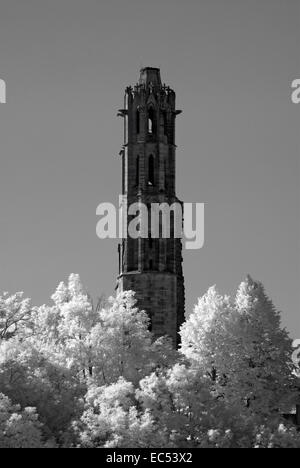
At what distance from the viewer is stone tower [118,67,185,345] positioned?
15088 centimetres

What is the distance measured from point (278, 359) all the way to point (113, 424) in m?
17.1

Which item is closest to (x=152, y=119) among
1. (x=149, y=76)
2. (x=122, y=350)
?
(x=149, y=76)

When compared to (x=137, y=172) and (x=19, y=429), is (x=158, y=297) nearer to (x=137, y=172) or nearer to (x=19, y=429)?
(x=137, y=172)

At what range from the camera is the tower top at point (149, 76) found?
158 m

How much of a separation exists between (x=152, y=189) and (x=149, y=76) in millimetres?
10634

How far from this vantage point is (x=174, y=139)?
15850 cm

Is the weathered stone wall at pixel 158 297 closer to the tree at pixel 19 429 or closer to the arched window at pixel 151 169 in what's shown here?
the arched window at pixel 151 169

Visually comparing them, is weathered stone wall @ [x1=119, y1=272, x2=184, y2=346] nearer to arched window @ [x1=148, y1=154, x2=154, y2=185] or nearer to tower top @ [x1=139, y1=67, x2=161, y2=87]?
arched window @ [x1=148, y1=154, x2=154, y2=185]

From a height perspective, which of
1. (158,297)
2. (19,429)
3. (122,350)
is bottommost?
(19,429)

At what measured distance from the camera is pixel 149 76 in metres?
159

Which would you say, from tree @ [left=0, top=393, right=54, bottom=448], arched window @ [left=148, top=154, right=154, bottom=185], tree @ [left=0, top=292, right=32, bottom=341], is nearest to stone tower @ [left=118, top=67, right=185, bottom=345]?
arched window @ [left=148, top=154, right=154, bottom=185]
